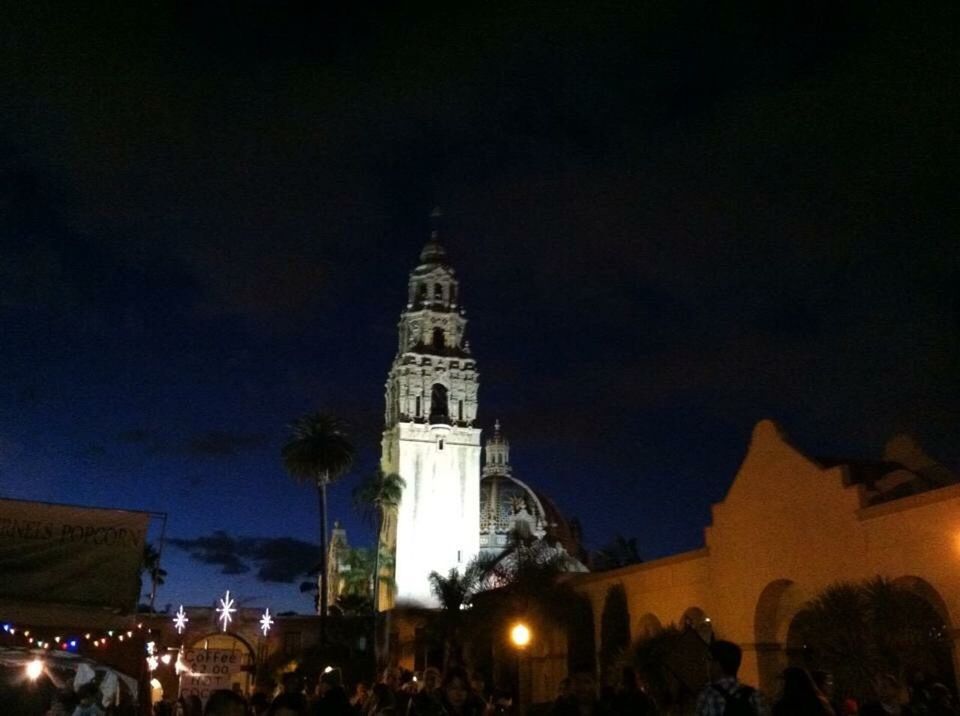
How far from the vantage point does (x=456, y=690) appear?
9.89m

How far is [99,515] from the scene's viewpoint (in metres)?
13.1

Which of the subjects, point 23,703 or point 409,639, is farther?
point 409,639

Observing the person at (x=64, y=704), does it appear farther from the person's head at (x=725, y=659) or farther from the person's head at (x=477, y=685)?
the person's head at (x=725, y=659)

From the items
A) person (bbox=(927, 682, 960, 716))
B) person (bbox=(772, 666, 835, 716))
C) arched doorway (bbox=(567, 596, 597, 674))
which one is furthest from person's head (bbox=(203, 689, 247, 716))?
arched doorway (bbox=(567, 596, 597, 674))

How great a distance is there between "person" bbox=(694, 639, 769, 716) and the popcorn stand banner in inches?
347

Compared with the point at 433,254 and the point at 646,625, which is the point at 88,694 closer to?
the point at 646,625

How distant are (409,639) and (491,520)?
26988 millimetres

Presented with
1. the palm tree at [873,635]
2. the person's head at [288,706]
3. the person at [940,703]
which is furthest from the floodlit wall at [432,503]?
the person's head at [288,706]

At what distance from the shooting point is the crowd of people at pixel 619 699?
686 cm

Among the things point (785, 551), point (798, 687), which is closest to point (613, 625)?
point (785, 551)

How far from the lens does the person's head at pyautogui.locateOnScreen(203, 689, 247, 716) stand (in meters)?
6.18

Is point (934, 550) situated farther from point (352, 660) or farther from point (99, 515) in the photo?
point (352, 660)

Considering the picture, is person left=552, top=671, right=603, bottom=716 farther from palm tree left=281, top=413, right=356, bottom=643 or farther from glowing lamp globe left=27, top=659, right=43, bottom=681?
palm tree left=281, top=413, right=356, bottom=643

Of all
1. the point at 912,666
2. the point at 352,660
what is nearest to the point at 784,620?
the point at 912,666
